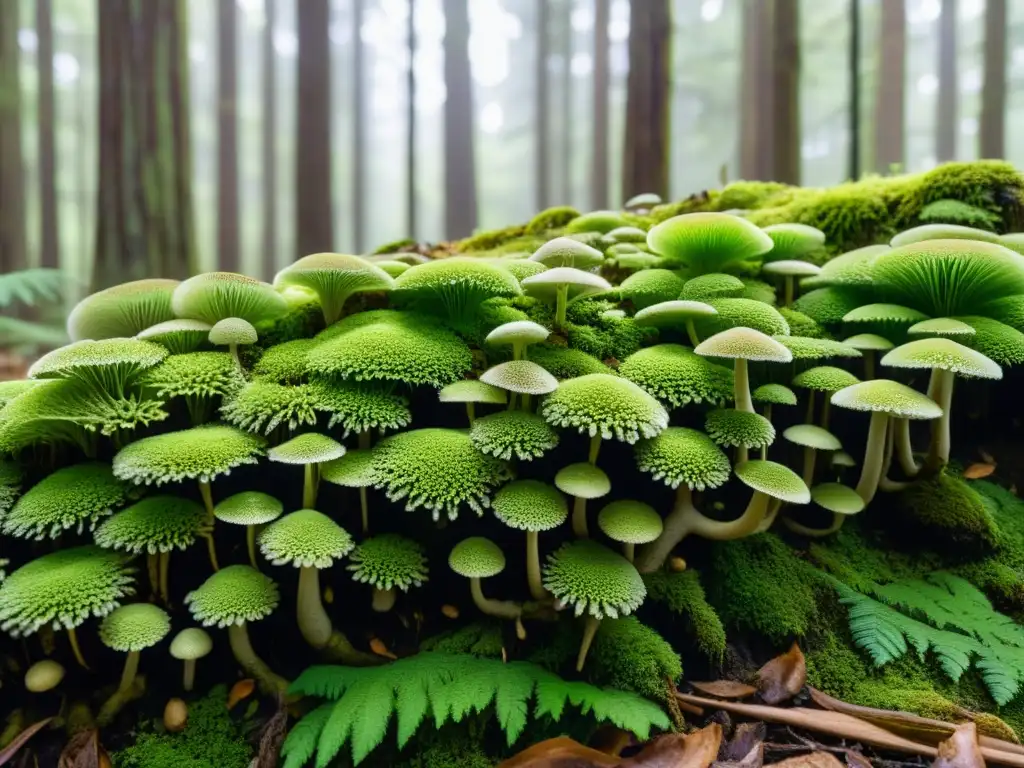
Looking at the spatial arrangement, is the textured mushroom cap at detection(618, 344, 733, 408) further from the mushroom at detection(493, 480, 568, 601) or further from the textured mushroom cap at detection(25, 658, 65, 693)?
the textured mushroom cap at detection(25, 658, 65, 693)

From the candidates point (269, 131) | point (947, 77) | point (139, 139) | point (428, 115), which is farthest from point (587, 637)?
point (428, 115)

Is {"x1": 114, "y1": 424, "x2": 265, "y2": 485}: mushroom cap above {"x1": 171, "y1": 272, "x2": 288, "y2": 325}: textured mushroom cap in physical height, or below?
below

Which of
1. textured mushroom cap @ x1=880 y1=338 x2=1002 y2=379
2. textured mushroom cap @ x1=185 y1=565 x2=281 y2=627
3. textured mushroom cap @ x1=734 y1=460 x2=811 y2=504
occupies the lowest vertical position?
textured mushroom cap @ x1=185 y1=565 x2=281 y2=627

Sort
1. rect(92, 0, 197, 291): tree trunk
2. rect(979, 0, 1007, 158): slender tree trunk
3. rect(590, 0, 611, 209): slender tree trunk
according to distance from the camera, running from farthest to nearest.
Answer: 1. rect(590, 0, 611, 209): slender tree trunk
2. rect(979, 0, 1007, 158): slender tree trunk
3. rect(92, 0, 197, 291): tree trunk

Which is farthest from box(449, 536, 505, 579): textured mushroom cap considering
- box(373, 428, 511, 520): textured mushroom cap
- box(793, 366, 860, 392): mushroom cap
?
box(793, 366, 860, 392): mushroom cap

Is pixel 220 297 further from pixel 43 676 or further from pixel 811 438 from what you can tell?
pixel 811 438

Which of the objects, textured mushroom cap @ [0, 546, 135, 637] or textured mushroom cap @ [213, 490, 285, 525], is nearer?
textured mushroom cap @ [0, 546, 135, 637]

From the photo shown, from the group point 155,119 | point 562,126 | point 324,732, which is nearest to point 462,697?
point 324,732

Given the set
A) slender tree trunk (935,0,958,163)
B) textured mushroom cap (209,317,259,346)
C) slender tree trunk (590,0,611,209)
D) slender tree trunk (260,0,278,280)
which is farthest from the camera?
slender tree trunk (260,0,278,280)
